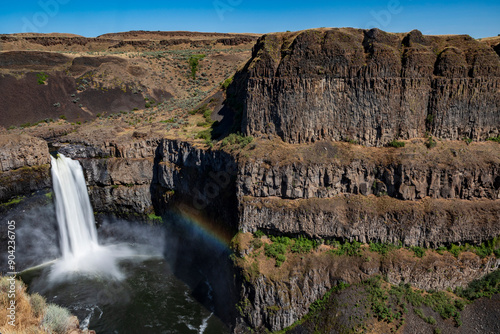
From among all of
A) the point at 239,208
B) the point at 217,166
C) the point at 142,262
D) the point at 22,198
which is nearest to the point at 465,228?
the point at 239,208

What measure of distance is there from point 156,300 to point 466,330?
82.4 feet

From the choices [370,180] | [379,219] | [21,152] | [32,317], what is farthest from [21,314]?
[370,180]

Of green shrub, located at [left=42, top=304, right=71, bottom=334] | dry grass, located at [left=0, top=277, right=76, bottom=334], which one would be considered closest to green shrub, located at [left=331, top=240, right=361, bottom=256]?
dry grass, located at [left=0, top=277, right=76, bottom=334]

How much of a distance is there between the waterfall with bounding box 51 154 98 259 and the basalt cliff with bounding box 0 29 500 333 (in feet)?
6.47

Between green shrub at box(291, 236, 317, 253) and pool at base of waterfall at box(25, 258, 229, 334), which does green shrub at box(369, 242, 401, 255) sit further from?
pool at base of waterfall at box(25, 258, 229, 334)

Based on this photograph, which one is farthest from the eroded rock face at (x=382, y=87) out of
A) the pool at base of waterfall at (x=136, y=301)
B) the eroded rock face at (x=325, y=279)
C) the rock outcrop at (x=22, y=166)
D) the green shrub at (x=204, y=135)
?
the rock outcrop at (x=22, y=166)

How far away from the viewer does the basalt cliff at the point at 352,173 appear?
25.0 metres

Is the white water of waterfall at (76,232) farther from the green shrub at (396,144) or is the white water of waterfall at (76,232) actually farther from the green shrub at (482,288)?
the green shrub at (482,288)

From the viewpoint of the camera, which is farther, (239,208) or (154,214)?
(154,214)

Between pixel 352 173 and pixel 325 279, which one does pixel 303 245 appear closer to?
pixel 325 279

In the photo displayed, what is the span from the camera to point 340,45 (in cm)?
3009

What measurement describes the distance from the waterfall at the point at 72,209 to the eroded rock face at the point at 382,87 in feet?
81.1

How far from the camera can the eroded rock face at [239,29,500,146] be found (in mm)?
29047

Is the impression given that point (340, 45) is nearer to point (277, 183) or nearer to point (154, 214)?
point (277, 183)
